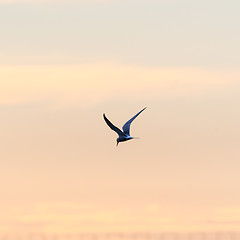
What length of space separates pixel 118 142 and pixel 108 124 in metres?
6.93

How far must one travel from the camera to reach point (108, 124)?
190 metres

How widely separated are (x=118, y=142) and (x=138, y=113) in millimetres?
5913

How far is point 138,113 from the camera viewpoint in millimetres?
193000

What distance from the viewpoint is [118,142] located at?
7717 inches

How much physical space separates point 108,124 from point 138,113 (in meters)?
5.59
